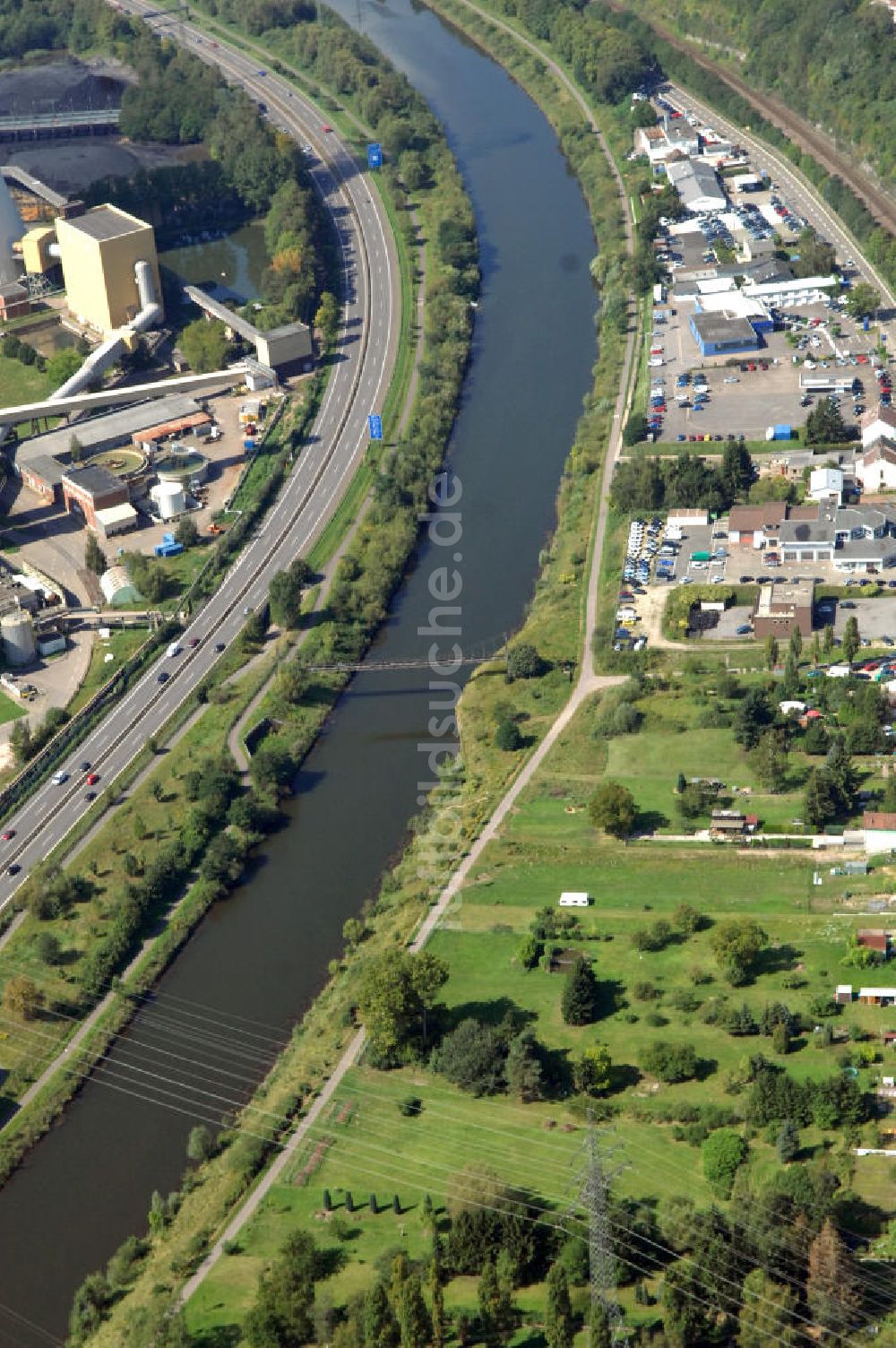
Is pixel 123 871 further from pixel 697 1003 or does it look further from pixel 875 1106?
pixel 875 1106

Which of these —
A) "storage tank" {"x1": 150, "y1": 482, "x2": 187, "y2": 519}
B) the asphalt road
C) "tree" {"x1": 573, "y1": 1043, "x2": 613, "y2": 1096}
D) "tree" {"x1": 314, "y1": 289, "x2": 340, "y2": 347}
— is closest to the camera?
"tree" {"x1": 573, "y1": 1043, "x2": 613, "y2": 1096}

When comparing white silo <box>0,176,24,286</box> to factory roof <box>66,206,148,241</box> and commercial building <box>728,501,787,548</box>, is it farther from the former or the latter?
commercial building <box>728,501,787,548</box>

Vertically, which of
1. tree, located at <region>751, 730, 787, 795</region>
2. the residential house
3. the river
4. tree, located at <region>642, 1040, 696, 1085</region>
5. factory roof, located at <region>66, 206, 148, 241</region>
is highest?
factory roof, located at <region>66, 206, 148, 241</region>

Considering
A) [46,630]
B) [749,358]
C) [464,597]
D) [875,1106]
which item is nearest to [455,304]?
[749,358]

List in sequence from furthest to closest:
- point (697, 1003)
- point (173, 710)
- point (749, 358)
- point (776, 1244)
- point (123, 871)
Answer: point (749, 358) < point (173, 710) < point (123, 871) < point (697, 1003) < point (776, 1244)

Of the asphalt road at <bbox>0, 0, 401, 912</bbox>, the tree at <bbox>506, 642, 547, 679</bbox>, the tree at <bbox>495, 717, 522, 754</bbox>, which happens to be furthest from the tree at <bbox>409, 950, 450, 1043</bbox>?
the tree at <bbox>506, 642, 547, 679</bbox>

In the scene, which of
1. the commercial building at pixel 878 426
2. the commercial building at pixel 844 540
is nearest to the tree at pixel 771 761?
the commercial building at pixel 844 540

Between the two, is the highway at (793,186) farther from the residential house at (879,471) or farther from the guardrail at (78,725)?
the guardrail at (78,725)
